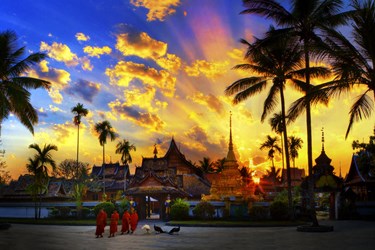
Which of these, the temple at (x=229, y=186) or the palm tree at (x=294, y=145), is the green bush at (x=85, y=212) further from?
the palm tree at (x=294, y=145)

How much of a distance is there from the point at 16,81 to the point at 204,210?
18851 mm

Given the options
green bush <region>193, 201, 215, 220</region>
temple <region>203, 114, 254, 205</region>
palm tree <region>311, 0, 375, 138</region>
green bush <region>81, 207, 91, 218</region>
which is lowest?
green bush <region>81, 207, 91, 218</region>

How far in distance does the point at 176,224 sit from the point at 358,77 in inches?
831

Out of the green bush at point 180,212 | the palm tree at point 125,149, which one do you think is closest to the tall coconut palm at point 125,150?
the palm tree at point 125,149

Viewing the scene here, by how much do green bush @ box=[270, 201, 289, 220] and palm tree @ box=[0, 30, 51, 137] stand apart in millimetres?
19734

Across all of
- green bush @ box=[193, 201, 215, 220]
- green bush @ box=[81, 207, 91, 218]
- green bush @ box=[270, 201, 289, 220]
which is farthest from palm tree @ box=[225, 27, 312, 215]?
green bush @ box=[81, 207, 91, 218]

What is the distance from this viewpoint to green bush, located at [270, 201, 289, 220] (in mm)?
35375

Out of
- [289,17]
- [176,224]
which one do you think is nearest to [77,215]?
[176,224]

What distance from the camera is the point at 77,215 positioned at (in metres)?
45.9

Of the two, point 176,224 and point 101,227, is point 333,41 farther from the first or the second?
point 176,224

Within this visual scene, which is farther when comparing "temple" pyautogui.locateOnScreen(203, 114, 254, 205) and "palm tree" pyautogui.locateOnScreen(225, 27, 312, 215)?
"temple" pyautogui.locateOnScreen(203, 114, 254, 205)

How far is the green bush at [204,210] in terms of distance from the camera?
123 feet

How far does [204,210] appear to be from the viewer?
3759 centimetres

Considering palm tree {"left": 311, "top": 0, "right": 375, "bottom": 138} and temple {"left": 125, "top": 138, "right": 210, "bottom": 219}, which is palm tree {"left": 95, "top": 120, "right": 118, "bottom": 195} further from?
palm tree {"left": 311, "top": 0, "right": 375, "bottom": 138}
